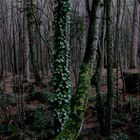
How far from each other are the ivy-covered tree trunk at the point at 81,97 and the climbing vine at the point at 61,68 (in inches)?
287

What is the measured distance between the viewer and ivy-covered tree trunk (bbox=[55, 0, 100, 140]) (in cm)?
619

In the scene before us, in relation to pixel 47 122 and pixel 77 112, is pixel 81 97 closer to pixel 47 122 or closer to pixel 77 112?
pixel 77 112

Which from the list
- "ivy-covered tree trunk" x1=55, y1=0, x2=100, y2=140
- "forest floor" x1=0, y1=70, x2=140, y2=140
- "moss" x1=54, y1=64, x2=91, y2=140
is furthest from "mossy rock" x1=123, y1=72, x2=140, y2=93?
"moss" x1=54, y1=64, x2=91, y2=140

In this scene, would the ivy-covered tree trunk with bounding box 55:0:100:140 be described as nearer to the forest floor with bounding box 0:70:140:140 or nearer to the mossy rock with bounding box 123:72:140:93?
the forest floor with bounding box 0:70:140:140

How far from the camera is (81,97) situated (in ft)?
20.9

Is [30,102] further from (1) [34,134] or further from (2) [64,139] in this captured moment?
(2) [64,139]

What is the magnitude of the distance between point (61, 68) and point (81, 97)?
7.88 m

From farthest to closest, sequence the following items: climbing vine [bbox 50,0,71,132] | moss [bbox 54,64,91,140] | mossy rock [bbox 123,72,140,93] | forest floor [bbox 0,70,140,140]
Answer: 1. mossy rock [bbox 123,72,140,93]
2. climbing vine [bbox 50,0,71,132]
3. forest floor [bbox 0,70,140,140]
4. moss [bbox 54,64,91,140]

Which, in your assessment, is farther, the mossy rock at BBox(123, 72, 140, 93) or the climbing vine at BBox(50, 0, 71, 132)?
the mossy rock at BBox(123, 72, 140, 93)

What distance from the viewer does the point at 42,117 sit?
16188mm

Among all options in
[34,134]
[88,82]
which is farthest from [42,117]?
[88,82]

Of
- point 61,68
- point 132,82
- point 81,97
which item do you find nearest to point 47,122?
point 61,68

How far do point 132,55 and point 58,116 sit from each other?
30.0 ft

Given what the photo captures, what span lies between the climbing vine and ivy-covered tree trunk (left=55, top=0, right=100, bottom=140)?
729 centimetres
